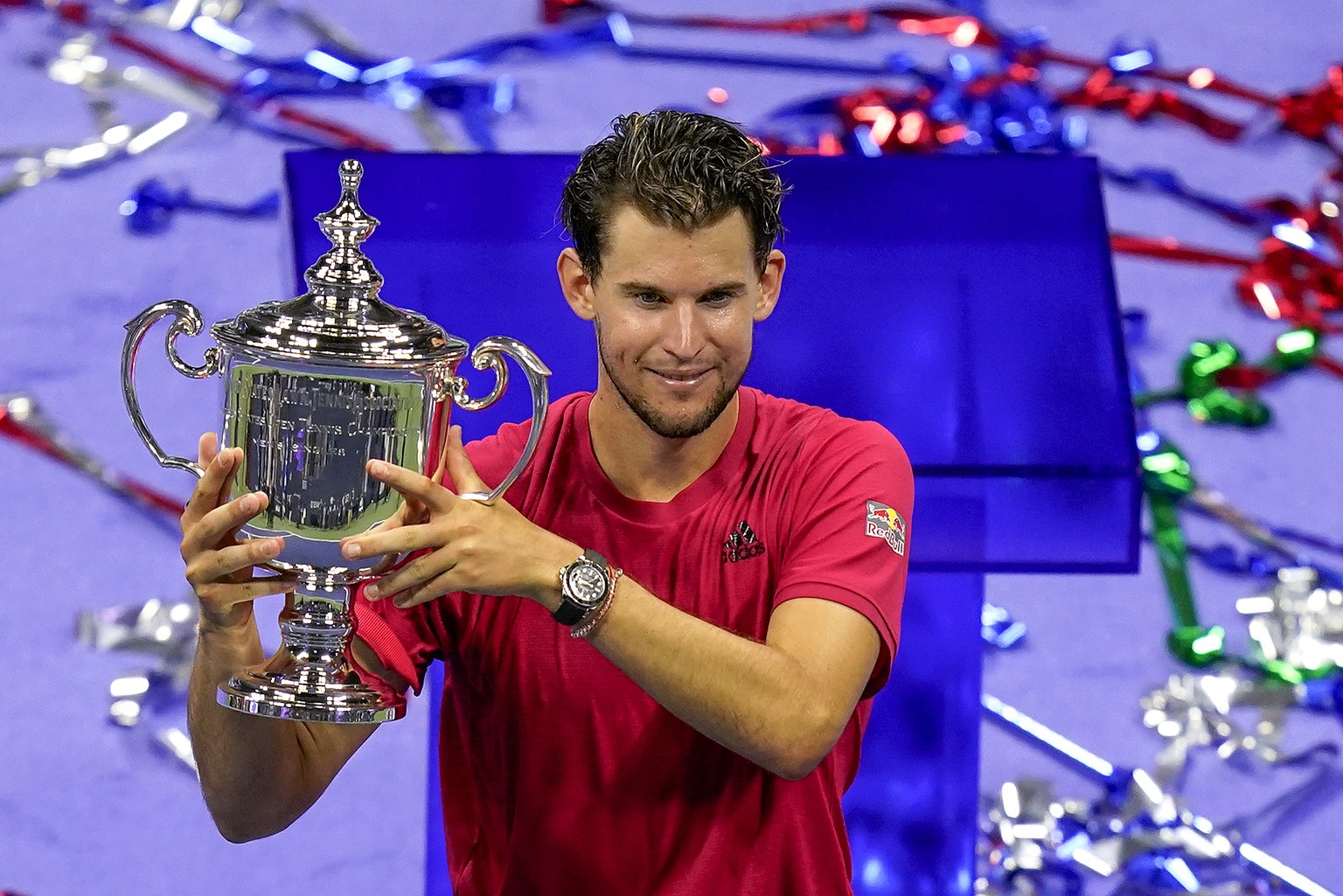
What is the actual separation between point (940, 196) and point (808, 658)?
3.39 ft

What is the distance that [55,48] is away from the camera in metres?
6.22

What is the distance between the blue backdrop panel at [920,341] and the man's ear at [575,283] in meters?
0.37

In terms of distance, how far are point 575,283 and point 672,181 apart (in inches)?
8.0

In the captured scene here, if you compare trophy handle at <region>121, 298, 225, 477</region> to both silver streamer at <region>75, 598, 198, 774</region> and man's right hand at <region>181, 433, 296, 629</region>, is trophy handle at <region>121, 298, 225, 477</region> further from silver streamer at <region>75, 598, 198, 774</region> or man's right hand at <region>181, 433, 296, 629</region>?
silver streamer at <region>75, 598, 198, 774</region>

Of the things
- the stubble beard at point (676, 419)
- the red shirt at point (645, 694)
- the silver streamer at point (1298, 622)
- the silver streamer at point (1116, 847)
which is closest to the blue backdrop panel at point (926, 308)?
the red shirt at point (645, 694)

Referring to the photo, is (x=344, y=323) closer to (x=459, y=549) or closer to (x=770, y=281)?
(x=459, y=549)

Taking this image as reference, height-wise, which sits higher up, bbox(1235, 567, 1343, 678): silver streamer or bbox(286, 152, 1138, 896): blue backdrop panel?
bbox(286, 152, 1138, 896): blue backdrop panel

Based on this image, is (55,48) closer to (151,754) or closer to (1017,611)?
(151,754)

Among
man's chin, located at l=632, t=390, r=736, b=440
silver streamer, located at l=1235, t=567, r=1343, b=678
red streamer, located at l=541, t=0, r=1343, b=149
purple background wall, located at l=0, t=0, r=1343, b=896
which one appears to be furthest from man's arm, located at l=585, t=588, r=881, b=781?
red streamer, located at l=541, t=0, r=1343, b=149

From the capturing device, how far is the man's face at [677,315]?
191 centimetres

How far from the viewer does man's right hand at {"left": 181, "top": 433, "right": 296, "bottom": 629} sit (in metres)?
1.67

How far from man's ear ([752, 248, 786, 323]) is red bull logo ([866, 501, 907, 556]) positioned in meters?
0.24

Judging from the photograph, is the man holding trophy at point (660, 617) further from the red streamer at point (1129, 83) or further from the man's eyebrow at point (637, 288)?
the red streamer at point (1129, 83)

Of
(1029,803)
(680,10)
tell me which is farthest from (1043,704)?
(680,10)
